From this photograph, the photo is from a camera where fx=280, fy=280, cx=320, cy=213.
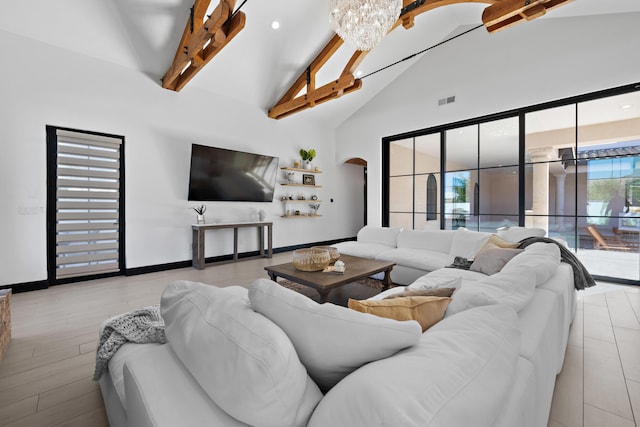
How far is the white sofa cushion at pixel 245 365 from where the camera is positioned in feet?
1.89

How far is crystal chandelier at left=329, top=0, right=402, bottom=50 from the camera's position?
7.98 feet

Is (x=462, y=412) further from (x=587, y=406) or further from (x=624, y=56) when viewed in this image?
(x=624, y=56)

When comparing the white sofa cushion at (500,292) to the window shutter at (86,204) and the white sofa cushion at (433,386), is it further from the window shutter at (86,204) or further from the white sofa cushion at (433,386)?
the window shutter at (86,204)

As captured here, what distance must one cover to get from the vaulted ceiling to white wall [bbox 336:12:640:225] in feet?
0.74

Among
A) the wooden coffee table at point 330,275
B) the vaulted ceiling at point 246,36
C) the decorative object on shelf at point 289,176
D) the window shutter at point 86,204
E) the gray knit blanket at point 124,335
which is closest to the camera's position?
the gray knit blanket at point 124,335

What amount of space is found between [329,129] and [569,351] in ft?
20.2

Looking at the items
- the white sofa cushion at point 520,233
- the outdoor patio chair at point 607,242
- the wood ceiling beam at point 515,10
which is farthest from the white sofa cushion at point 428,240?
the wood ceiling beam at point 515,10

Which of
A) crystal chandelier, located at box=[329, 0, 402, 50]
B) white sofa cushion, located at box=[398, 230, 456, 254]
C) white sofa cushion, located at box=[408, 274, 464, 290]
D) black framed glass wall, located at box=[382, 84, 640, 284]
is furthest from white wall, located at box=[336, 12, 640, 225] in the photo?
white sofa cushion, located at box=[408, 274, 464, 290]

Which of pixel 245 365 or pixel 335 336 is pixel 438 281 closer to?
pixel 335 336

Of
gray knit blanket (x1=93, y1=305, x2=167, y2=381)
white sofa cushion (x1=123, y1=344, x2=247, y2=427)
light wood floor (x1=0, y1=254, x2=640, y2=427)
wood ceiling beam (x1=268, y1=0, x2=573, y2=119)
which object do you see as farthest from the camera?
wood ceiling beam (x1=268, y1=0, x2=573, y2=119)

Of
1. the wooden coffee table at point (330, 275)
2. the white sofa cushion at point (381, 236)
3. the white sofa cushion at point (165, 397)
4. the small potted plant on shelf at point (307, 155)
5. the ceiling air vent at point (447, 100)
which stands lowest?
the wooden coffee table at point (330, 275)

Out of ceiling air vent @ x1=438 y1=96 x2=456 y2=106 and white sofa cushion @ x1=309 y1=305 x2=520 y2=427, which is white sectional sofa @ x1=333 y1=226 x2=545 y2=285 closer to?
white sofa cushion @ x1=309 y1=305 x2=520 y2=427

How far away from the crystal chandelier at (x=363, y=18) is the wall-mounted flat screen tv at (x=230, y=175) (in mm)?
2989

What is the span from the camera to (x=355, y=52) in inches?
191
